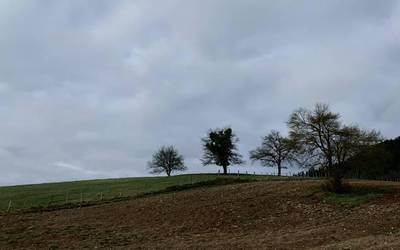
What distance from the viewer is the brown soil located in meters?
24.5

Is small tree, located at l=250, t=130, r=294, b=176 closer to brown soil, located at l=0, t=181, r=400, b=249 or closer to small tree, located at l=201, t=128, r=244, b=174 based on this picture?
small tree, located at l=201, t=128, r=244, b=174

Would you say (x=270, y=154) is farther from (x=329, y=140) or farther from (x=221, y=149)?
(x=329, y=140)

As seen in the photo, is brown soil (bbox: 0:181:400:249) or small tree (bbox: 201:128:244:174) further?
small tree (bbox: 201:128:244:174)

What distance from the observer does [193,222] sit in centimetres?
3397

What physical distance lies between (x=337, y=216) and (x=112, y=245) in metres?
14.2

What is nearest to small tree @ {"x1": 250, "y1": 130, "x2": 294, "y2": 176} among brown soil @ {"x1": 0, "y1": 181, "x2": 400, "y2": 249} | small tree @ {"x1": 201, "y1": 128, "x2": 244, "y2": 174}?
small tree @ {"x1": 201, "y1": 128, "x2": 244, "y2": 174}

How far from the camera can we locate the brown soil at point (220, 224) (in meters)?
24.5

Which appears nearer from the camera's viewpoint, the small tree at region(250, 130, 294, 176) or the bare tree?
the bare tree

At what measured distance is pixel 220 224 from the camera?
3275 centimetres

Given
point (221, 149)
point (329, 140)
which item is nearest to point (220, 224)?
point (329, 140)

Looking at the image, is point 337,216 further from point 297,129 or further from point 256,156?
point 256,156

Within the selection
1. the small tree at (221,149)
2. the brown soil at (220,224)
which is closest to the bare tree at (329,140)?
the brown soil at (220,224)

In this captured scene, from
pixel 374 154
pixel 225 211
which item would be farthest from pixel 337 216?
pixel 374 154

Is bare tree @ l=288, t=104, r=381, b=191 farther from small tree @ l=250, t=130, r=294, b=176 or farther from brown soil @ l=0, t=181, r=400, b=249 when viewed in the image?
small tree @ l=250, t=130, r=294, b=176
